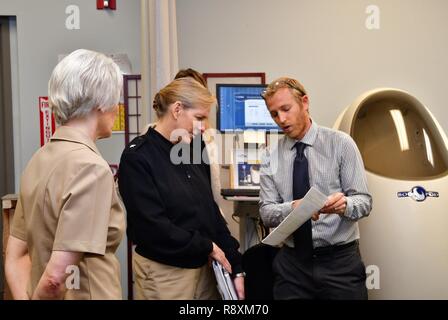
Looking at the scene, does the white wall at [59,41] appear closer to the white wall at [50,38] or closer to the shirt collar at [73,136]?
the white wall at [50,38]

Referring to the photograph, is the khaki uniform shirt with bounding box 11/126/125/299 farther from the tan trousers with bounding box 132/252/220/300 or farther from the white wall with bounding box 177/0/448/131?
the white wall with bounding box 177/0/448/131

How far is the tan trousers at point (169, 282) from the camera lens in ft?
5.08

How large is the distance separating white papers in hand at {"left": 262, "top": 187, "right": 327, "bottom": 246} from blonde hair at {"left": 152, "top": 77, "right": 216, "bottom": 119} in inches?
18.7

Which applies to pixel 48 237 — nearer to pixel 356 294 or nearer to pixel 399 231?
pixel 356 294

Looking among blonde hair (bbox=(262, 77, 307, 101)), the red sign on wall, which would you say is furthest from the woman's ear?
the red sign on wall

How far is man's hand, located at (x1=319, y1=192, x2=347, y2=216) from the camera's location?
1.59m

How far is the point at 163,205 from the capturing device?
5.00 ft

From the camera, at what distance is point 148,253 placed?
157 cm

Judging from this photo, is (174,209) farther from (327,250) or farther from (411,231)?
(411,231)

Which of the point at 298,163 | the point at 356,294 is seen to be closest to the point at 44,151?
the point at 298,163

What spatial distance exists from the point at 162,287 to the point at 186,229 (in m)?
0.20


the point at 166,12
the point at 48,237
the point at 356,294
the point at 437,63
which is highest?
the point at 166,12

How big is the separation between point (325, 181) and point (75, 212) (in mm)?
990
